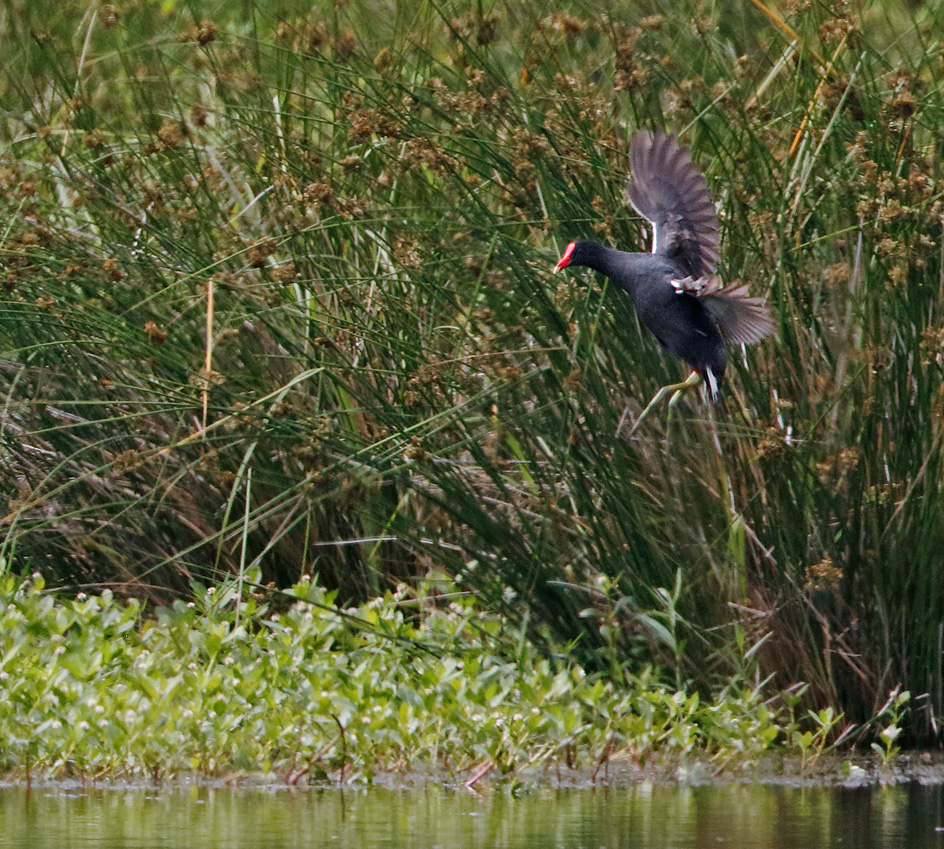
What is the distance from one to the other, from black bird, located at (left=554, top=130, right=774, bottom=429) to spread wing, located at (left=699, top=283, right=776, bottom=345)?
0.15ft

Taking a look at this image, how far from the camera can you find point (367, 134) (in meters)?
4.79

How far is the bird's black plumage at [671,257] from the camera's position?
4.79 meters

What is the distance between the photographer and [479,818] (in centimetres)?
414

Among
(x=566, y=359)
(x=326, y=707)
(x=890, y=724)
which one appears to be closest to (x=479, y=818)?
(x=326, y=707)

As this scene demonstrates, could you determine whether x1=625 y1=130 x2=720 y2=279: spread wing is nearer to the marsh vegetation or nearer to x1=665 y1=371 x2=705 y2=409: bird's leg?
the marsh vegetation

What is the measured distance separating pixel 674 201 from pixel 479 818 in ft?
5.35

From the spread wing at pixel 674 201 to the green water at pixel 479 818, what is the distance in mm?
1322

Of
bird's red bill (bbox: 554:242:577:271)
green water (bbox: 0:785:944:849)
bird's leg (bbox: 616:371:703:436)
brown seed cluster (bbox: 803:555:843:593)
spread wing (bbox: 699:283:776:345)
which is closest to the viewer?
green water (bbox: 0:785:944:849)

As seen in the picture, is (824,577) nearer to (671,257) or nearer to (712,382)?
(712,382)

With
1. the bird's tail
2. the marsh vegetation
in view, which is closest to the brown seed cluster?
the marsh vegetation

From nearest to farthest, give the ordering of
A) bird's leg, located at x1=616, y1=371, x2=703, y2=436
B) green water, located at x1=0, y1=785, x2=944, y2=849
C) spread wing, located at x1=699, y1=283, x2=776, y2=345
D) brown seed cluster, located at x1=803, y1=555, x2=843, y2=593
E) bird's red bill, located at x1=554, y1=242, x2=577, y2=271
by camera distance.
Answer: green water, located at x1=0, y1=785, x2=944, y2=849
spread wing, located at x1=699, y1=283, x2=776, y2=345
brown seed cluster, located at x1=803, y1=555, x2=843, y2=593
bird's leg, located at x1=616, y1=371, x2=703, y2=436
bird's red bill, located at x1=554, y1=242, x2=577, y2=271

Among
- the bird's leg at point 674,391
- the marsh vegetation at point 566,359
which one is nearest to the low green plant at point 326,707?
the marsh vegetation at point 566,359

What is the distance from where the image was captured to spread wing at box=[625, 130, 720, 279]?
485 centimetres

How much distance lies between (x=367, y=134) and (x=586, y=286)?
0.75 meters
